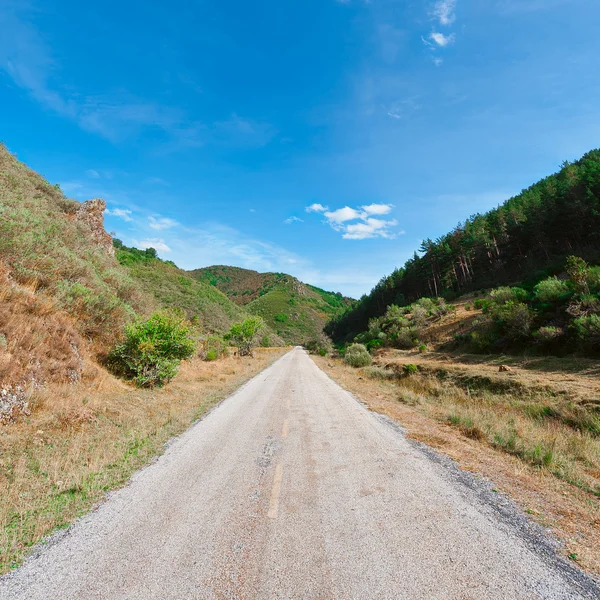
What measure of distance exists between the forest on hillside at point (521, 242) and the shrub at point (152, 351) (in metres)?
44.6

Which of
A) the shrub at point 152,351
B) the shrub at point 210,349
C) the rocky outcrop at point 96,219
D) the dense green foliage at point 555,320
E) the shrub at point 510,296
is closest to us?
the shrub at point 152,351

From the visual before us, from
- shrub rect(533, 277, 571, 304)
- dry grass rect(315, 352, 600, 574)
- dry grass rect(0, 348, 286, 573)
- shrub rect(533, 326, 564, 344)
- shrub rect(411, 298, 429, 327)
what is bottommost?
dry grass rect(315, 352, 600, 574)

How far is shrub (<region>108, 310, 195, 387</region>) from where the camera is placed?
12508mm

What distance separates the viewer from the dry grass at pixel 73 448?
4.16 m

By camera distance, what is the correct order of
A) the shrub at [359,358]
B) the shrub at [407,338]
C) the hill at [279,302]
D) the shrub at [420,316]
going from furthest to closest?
the hill at [279,302], the shrub at [420,316], the shrub at [407,338], the shrub at [359,358]

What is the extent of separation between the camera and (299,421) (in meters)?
9.88

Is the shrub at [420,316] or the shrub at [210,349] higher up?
the shrub at [420,316]

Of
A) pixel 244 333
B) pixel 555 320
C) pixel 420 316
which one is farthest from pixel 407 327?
pixel 244 333

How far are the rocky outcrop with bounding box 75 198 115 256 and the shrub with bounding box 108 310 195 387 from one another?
15.6 m

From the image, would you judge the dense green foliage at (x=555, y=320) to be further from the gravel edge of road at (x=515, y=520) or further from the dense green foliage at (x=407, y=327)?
the gravel edge of road at (x=515, y=520)

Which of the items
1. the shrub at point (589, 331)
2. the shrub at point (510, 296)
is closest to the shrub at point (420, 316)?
the shrub at point (510, 296)

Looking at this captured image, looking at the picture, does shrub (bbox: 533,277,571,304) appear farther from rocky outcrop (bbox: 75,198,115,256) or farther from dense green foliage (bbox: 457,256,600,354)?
rocky outcrop (bbox: 75,198,115,256)

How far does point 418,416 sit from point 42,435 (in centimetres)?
1130

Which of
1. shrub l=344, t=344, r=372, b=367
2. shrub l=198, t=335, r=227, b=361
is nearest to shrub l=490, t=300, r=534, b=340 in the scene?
shrub l=344, t=344, r=372, b=367
